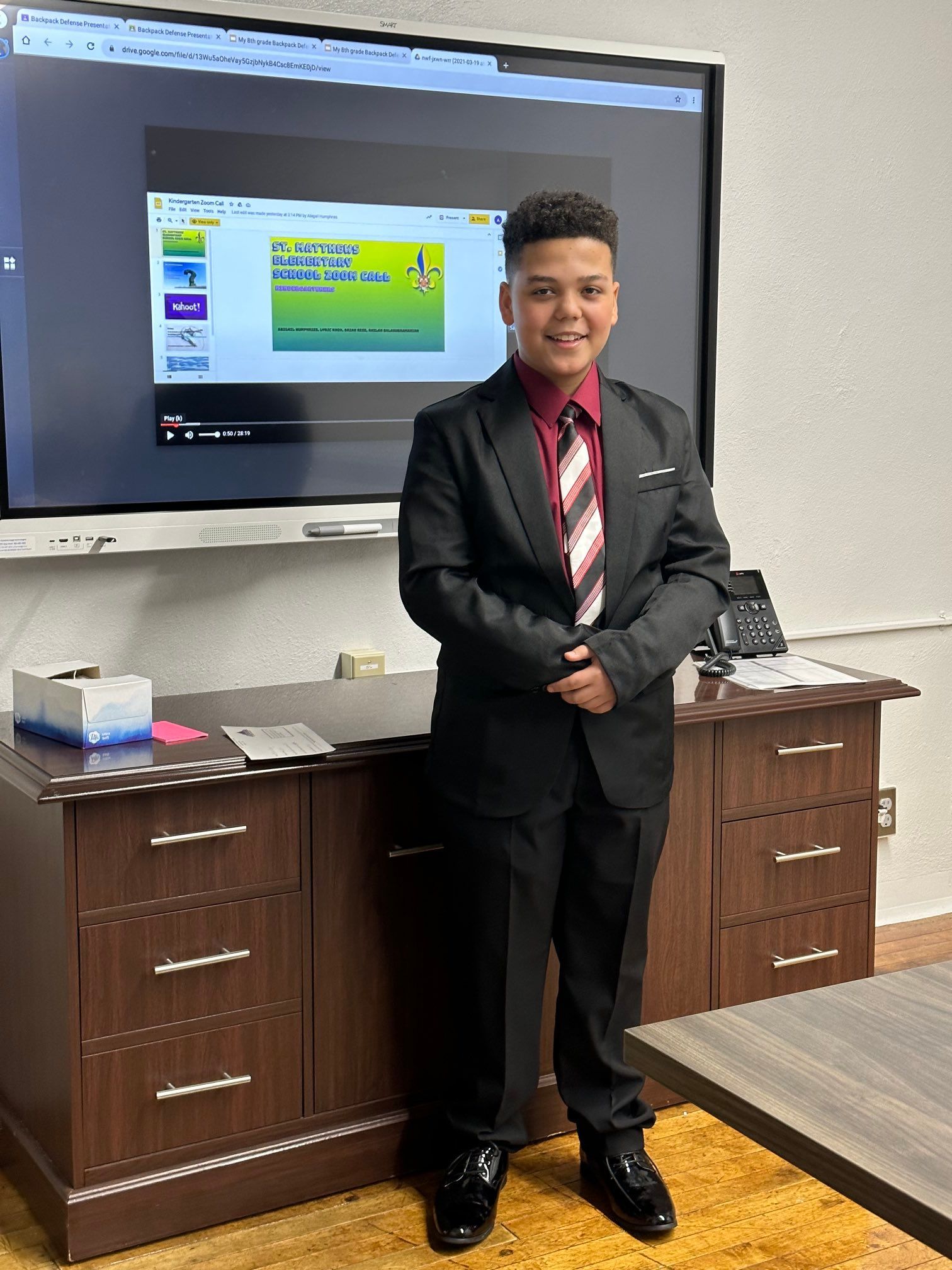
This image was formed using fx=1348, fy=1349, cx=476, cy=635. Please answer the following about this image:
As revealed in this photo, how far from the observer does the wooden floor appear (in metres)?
2.09

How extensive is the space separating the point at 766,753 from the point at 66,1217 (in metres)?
1.44

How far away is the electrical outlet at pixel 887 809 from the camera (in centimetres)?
348

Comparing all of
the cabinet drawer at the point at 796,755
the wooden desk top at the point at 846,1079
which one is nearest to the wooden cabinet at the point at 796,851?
the cabinet drawer at the point at 796,755

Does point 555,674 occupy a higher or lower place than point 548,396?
lower

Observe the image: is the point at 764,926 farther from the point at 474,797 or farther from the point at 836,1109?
the point at 836,1109

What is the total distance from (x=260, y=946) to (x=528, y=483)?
0.86m

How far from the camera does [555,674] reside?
198 centimetres

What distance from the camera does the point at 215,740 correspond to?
218 centimetres

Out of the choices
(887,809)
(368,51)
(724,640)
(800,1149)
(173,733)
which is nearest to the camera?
(800,1149)

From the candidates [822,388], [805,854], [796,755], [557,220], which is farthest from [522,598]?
[822,388]

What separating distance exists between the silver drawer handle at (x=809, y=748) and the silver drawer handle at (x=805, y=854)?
188mm

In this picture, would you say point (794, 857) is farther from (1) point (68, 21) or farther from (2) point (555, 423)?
(1) point (68, 21)

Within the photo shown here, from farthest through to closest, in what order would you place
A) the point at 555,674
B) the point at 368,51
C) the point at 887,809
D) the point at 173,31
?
the point at 887,809
the point at 368,51
the point at 173,31
the point at 555,674

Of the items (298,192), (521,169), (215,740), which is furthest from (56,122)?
(215,740)
